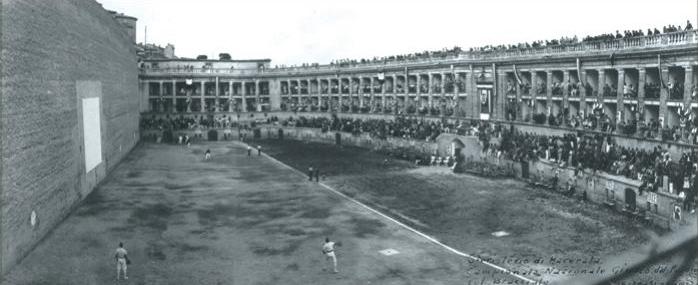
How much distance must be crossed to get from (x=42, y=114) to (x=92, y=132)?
13578 millimetres

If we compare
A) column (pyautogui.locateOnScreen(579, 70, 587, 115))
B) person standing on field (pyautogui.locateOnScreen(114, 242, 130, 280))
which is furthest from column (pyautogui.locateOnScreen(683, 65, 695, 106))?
person standing on field (pyautogui.locateOnScreen(114, 242, 130, 280))

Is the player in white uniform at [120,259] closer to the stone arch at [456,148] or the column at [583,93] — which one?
the stone arch at [456,148]

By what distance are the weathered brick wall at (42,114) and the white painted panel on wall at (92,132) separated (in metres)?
0.97

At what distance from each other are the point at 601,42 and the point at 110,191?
37.8m

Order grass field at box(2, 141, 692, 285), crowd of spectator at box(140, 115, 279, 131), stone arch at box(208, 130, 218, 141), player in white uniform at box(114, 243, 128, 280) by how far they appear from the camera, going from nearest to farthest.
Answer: player in white uniform at box(114, 243, 128, 280) → grass field at box(2, 141, 692, 285) → stone arch at box(208, 130, 218, 141) → crowd of spectator at box(140, 115, 279, 131)

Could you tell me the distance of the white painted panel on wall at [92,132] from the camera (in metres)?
39.3

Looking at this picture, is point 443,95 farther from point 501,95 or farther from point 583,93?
point 583,93

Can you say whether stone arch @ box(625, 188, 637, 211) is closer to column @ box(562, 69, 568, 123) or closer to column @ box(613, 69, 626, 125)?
column @ box(613, 69, 626, 125)

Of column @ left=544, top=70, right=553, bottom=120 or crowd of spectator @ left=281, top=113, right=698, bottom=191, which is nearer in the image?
crowd of spectator @ left=281, top=113, right=698, bottom=191

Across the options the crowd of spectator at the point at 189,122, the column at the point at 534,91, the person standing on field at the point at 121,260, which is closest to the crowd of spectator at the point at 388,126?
the column at the point at 534,91

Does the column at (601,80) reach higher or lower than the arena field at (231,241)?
higher

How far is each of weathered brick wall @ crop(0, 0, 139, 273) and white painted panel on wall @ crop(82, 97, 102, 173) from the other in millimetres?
974

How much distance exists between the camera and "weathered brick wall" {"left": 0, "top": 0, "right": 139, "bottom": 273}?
78.4ft

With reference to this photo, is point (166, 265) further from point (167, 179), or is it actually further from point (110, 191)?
point (167, 179)
